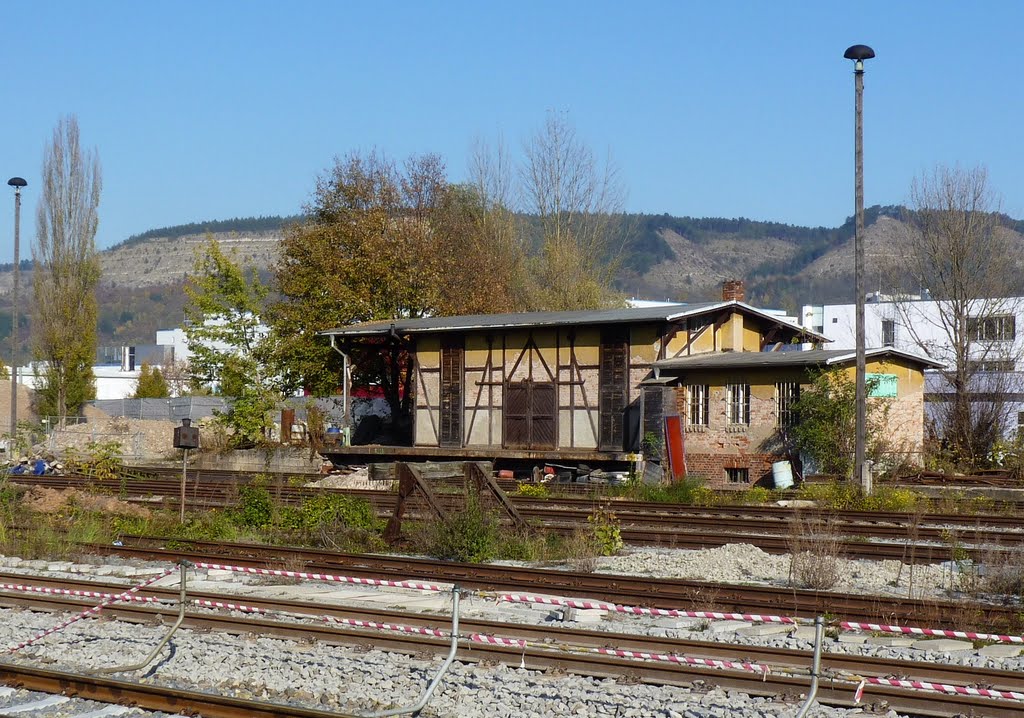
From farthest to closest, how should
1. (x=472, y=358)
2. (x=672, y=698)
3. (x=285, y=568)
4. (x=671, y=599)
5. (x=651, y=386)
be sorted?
(x=472, y=358) → (x=651, y=386) → (x=285, y=568) → (x=671, y=599) → (x=672, y=698)

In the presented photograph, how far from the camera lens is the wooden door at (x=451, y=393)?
35062mm

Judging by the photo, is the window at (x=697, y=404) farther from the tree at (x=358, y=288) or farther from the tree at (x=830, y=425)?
the tree at (x=358, y=288)

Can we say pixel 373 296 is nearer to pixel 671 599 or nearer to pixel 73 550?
pixel 73 550

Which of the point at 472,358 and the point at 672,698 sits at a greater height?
the point at 472,358

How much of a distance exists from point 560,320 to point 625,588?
19.5m

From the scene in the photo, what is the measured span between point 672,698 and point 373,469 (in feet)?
77.2

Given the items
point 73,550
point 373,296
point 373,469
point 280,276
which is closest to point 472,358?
point 373,469

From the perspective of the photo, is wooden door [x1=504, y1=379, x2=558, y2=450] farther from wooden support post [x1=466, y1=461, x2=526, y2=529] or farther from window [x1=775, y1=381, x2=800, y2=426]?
wooden support post [x1=466, y1=461, x2=526, y2=529]

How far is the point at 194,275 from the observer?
41.1m

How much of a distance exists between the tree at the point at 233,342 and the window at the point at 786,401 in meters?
18.3

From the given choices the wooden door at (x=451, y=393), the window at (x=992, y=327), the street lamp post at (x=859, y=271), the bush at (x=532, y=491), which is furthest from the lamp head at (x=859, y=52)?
the window at (x=992, y=327)

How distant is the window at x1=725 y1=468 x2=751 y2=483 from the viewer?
97.6ft

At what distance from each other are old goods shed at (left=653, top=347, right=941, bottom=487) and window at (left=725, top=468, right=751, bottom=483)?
0.03m

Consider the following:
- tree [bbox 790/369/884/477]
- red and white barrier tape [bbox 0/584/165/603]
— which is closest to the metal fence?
tree [bbox 790/369/884/477]
